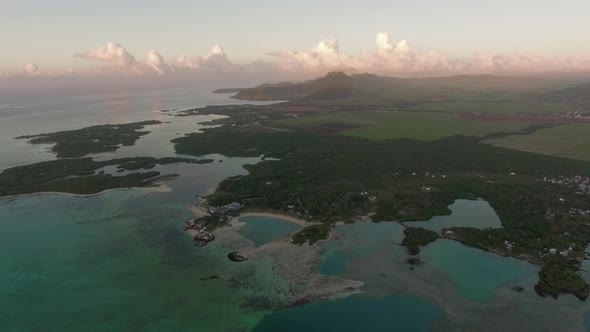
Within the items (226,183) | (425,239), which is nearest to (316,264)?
(425,239)

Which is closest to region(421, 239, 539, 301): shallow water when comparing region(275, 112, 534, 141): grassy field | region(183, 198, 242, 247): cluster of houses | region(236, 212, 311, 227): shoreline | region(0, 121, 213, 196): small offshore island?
region(236, 212, 311, 227): shoreline

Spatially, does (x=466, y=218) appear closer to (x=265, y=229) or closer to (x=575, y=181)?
(x=575, y=181)

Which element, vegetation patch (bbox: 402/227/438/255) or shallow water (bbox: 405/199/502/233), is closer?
vegetation patch (bbox: 402/227/438/255)

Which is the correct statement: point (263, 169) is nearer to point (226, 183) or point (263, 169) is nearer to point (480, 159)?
point (226, 183)

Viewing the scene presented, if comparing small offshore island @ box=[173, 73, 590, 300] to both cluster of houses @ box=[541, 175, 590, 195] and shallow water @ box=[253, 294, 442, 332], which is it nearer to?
cluster of houses @ box=[541, 175, 590, 195]

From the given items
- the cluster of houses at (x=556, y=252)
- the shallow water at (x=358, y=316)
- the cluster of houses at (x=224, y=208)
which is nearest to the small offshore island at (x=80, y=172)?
the cluster of houses at (x=224, y=208)

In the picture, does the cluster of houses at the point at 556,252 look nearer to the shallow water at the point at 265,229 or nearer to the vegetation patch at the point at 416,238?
the vegetation patch at the point at 416,238
